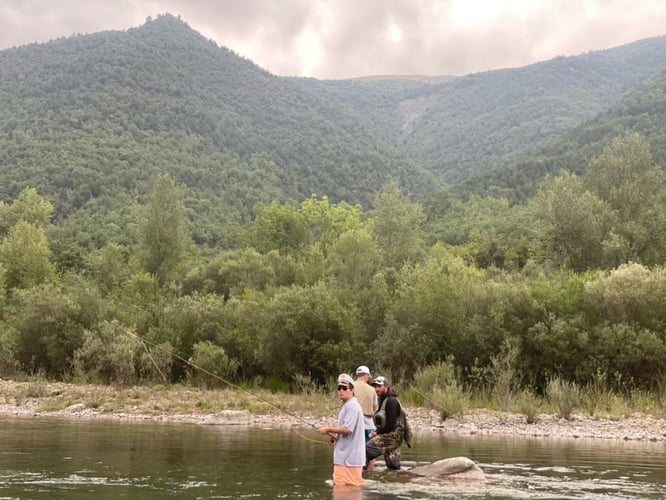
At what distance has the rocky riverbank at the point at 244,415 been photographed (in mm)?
27484

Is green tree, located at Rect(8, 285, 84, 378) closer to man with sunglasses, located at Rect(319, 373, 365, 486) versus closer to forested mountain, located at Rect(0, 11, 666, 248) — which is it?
man with sunglasses, located at Rect(319, 373, 365, 486)

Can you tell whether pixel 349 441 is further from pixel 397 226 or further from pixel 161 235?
pixel 161 235

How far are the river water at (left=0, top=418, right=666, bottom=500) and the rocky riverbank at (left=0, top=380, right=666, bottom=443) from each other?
2061mm

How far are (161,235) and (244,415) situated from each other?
163 ft

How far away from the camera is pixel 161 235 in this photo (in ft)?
260

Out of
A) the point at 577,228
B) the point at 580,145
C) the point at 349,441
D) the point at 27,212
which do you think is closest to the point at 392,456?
the point at 349,441

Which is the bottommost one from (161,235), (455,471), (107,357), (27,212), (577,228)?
(455,471)

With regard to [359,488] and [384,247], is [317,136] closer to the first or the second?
[384,247]

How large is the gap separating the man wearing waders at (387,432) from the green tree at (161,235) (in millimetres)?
61504

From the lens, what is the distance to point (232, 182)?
449 feet

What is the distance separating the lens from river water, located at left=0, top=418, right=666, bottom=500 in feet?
49.8

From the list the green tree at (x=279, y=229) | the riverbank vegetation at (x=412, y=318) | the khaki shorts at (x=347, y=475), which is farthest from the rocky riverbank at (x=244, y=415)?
the green tree at (x=279, y=229)

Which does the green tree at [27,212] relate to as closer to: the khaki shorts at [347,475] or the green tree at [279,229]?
the green tree at [279,229]

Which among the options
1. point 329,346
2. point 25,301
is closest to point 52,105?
point 25,301
